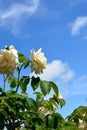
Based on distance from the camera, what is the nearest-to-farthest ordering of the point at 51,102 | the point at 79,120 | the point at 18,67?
the point at 18,67 → the point at 51,102 → the point at 79,120

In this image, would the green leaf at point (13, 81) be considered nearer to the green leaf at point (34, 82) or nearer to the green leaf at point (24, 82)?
the green leaf at point (24, 82)

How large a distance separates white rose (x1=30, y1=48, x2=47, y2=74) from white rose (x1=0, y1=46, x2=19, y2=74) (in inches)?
6.3

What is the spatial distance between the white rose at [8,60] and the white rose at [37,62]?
0.16m

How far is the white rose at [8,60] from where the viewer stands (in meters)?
3.74

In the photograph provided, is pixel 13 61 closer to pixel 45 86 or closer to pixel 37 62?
pixel 37 62

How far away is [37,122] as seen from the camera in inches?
150

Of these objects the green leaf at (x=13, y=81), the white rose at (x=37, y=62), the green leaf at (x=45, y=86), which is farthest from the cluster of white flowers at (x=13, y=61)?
the green leaf at (x=13, y=81)

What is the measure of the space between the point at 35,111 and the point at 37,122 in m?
0.20

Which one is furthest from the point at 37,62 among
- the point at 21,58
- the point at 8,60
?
the point at 8,60

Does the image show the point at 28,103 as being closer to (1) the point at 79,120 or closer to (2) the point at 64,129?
(2) the point at 64,129

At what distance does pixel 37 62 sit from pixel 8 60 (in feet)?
0.86

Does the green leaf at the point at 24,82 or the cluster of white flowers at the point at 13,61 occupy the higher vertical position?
the cluster of white flowers at the point at 13,61

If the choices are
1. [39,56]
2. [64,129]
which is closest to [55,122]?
[64,129]

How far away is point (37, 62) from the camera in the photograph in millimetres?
A: 3869
